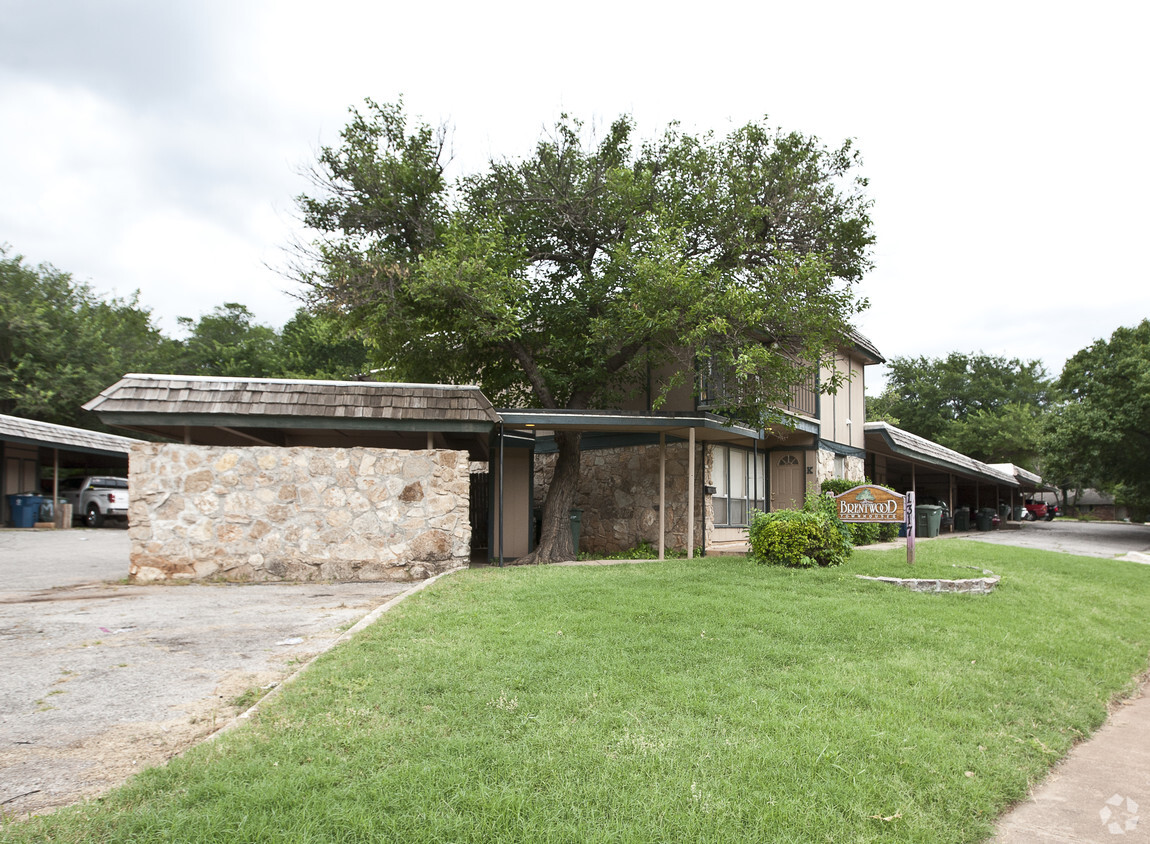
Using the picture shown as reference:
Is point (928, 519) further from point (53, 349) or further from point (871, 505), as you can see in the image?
point (53, 349)

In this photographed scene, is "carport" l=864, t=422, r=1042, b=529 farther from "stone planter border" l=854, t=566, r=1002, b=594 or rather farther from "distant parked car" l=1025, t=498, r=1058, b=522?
"stone planter border" l=854, t=566, r=1002, b=594

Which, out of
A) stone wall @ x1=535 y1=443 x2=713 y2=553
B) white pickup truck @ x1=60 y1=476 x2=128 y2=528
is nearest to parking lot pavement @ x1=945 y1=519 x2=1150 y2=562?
stone wall @ x1=535 y1=443 x2=713 y2=553

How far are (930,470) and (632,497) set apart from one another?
62.1 feet

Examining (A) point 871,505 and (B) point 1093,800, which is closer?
(B) point 1093,800

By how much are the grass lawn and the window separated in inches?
339

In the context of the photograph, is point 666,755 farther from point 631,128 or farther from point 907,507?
point 631,128

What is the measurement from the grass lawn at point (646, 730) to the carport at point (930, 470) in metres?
11.6

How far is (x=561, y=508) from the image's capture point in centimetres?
1428

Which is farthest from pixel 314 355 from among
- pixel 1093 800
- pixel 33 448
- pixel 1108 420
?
pixel 1093 800

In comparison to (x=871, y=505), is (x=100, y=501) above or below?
below

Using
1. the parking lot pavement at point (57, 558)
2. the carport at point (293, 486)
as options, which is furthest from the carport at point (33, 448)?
the carport at point (293, 486)

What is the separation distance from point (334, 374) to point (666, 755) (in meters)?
35.9

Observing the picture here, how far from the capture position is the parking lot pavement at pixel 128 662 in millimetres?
3754

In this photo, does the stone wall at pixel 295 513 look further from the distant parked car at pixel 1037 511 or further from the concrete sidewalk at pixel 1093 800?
the distant parked car at pixel 1037 511
